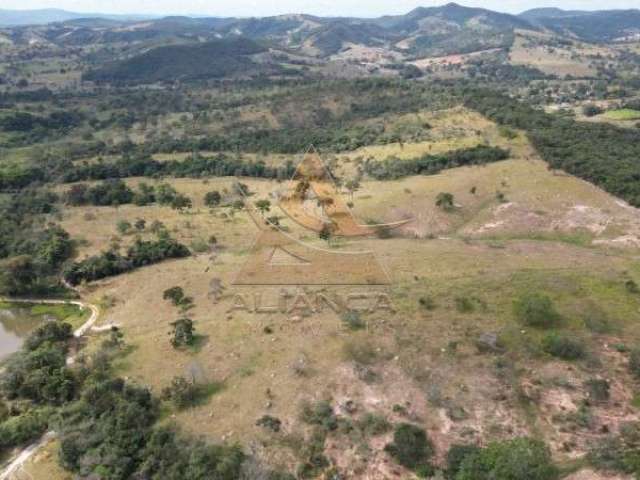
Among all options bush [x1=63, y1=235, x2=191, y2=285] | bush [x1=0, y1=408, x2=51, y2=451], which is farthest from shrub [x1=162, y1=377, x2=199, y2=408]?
bush [x1=63, y1=235, x2=191, y2=285]

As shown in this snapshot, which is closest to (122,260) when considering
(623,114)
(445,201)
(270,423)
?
(270,423)

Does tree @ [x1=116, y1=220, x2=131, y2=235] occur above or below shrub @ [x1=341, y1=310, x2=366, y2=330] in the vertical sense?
below

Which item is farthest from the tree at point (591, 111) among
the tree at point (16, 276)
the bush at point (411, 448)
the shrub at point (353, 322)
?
the tree at point (16, 276)

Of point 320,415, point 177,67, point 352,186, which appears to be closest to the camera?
point 320,415

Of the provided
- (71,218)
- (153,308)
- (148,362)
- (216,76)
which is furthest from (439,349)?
(216,76)

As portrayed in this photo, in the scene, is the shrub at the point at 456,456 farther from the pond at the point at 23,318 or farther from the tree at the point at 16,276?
the tree at the point at 16,276

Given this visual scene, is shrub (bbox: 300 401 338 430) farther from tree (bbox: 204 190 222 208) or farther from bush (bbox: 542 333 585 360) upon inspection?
tree (bbox: 204 190 222 208)

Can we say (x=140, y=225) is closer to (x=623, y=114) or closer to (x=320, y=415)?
(x=320, y=415)
